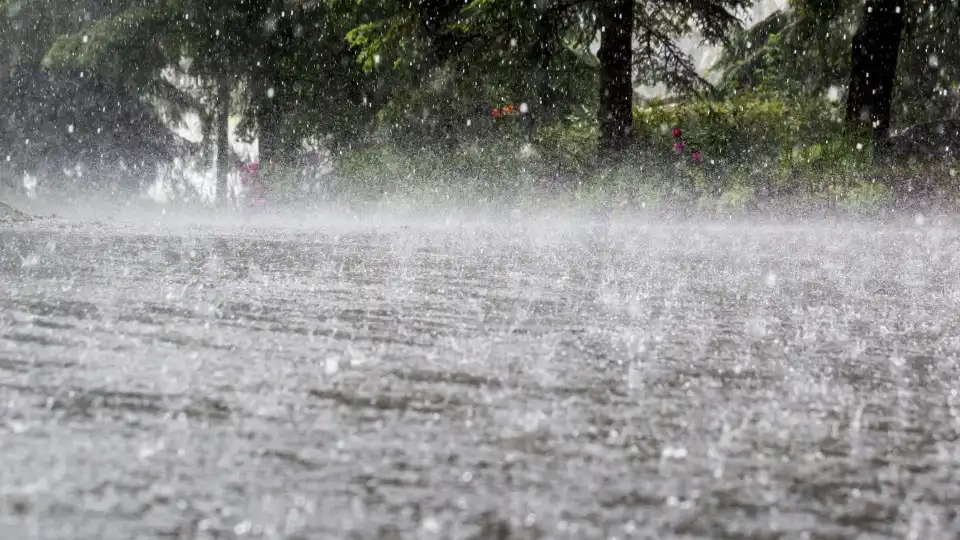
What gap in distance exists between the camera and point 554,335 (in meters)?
3.09

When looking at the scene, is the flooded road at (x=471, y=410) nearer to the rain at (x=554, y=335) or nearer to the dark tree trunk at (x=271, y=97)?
the rain at (x=554, y=335)

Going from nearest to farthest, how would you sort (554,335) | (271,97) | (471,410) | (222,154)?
(471,410)
(554,335)
(271,97)
(222,154)

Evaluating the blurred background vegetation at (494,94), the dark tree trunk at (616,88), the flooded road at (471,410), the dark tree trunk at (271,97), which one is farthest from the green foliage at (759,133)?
the flooded road at (471,410)

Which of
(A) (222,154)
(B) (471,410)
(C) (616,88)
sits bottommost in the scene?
(B) (471,410)

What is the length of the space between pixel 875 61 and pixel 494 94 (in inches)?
219

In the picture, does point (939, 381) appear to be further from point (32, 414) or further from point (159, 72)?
point (159, 72)

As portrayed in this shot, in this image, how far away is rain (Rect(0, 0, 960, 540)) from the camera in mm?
1377

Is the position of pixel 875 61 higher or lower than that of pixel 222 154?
higher

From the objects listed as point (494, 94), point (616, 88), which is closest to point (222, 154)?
point (494, 94)

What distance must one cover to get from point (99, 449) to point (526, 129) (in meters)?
14.6

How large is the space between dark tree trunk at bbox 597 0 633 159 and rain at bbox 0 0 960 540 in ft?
0.15

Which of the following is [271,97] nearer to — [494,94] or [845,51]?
[494,94]

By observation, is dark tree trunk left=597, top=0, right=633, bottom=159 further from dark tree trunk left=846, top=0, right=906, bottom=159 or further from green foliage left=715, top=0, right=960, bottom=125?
dark tree trunk left=846, top=0, right=906, bottom=159

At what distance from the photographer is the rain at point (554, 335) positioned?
1377 millimetres
